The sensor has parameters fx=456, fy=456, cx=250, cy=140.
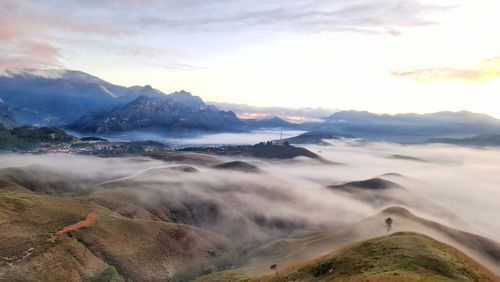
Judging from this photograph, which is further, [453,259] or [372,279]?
[453,259]

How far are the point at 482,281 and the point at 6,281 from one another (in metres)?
130

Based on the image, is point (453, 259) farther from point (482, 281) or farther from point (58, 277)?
point (58, 277)

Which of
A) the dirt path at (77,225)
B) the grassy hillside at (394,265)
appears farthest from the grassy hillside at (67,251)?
the grassy hillside at (394,265)

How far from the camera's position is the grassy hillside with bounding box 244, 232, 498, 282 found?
104 meters

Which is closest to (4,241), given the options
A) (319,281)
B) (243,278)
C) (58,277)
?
(58,277)

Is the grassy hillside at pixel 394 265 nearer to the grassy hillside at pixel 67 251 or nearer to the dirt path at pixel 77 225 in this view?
the grassy hillside at pixel 67 251

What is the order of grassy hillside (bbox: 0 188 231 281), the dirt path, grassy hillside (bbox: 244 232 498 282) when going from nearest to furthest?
grassy hillside (bbox: 244 232 498 282) < grassy hillside (bbox: 0 188 231 281) < the dirt path

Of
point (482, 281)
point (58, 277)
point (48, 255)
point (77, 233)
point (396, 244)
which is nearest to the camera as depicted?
point (482, 281)

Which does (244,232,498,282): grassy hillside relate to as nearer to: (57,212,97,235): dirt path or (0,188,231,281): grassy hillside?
(0,188,231,281): grassy hillside

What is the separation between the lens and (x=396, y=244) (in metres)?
131

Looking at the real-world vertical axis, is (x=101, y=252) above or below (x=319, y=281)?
below

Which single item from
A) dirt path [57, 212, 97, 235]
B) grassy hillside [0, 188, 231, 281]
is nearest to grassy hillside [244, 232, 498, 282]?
grassy hillside [0, 188, 231, 281]

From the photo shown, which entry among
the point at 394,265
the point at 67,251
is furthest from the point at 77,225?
the point at 394,265

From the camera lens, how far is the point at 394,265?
365ft
